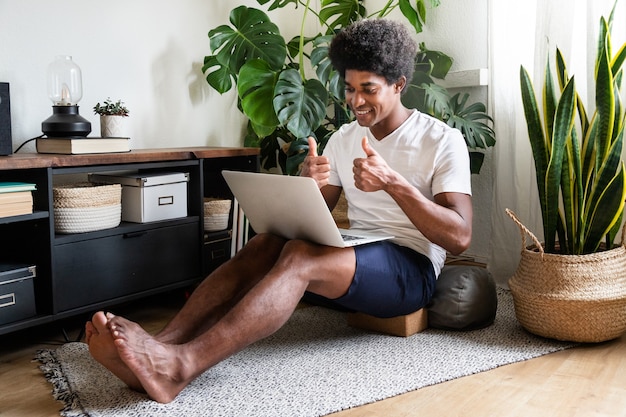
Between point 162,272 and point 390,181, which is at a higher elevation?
point 390,181

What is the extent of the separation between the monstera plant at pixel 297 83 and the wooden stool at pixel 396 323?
82 centimetres

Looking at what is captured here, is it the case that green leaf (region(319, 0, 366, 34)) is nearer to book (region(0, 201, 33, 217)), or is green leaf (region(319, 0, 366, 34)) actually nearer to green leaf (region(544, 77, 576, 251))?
green leaf (region(544, 77, 576, 251))

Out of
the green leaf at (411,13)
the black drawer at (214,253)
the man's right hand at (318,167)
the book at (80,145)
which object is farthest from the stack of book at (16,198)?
the green leaf at (411,13)

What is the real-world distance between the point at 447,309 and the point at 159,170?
1.24m

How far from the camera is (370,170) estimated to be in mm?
1867

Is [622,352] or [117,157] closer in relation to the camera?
[622,352]

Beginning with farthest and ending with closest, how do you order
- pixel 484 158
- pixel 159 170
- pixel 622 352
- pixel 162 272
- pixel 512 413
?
pixel 484 158 < pixel 159 170 < pixel 162 272 < pixel 622 352 < pixel 512 413

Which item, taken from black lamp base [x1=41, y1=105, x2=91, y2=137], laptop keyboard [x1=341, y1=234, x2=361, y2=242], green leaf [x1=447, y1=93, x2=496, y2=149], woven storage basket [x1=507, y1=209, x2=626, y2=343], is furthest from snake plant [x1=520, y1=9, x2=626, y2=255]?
black lamp base [x1=41, y1=105, x2=91, y2=137]

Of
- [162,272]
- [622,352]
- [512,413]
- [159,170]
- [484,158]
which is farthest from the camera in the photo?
[484,158]

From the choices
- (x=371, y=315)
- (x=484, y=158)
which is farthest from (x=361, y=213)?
(x=484, y=158)

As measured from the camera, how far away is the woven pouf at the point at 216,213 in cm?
→ 275

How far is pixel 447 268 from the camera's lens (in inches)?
92.8

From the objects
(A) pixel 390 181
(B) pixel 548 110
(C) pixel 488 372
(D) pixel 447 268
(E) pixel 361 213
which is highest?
(B) pixel 548 110

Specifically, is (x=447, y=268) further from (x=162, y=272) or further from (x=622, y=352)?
(x=162, y=272)
